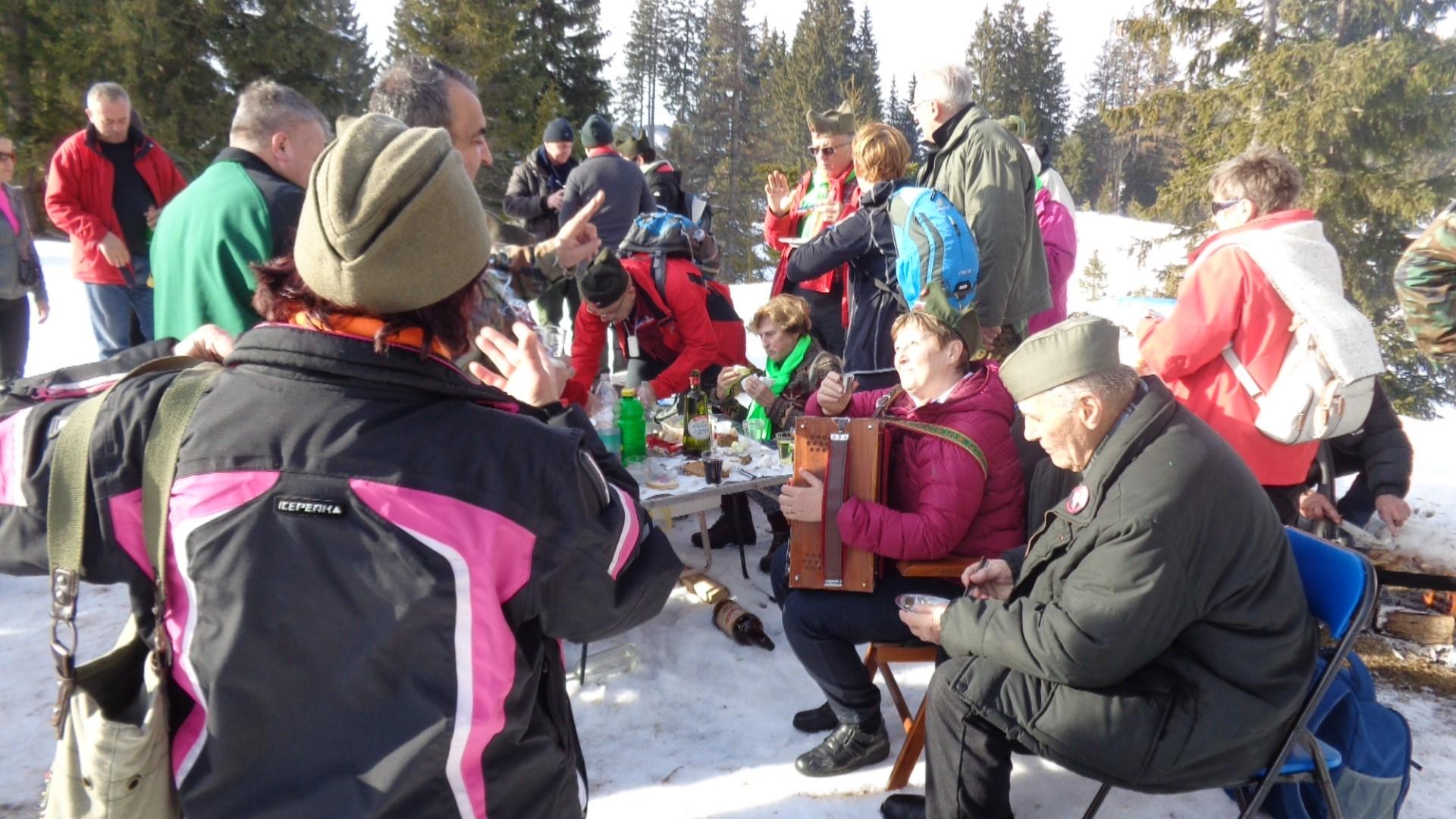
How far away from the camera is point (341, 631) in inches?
43.7

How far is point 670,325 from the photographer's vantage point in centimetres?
473

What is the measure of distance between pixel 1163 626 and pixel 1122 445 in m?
0.43

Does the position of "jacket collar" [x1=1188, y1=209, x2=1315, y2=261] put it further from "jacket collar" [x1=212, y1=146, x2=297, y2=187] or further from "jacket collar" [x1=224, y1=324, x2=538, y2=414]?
"jacket collar" [x1=212, y1=146, x2=297, y2=187]

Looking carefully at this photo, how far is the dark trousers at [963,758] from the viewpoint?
2238 millimetres

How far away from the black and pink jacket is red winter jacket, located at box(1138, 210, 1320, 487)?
274cm

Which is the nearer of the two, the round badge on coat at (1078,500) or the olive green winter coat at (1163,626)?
the olive green winter coat at (1163,626)

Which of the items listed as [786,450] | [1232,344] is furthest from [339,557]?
[1232,344]

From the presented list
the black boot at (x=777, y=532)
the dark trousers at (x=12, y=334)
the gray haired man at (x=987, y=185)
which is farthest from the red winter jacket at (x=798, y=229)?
the dark trousers at (x=12, y=334)

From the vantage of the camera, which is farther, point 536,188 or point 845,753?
point 536,188

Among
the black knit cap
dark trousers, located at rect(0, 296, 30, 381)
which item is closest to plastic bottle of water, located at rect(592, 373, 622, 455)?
the black knit cap

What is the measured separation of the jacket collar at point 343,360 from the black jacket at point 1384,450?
3.93m

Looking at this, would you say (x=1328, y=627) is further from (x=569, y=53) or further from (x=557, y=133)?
(x=569, y=53)

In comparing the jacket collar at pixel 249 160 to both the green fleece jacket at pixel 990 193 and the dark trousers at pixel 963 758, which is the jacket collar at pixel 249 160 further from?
the green fleece jacket at pixel 990 193

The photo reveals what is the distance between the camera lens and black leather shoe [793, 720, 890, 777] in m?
2.83
